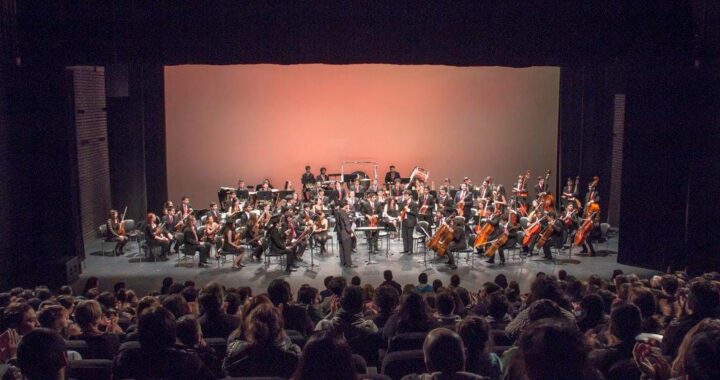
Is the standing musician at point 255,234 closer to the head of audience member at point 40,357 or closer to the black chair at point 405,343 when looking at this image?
the black chair at point 405,343

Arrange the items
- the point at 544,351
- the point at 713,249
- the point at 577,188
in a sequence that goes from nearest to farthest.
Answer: the point at 544,351, the point at 713,249, the point at 577,188

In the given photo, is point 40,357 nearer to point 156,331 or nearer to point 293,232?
point 156,331

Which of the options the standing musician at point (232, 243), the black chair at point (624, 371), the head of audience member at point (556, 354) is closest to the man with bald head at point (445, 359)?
the head of audience member at point (556, 354)

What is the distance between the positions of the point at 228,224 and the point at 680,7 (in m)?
9.04

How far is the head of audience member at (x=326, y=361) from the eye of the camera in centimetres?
306

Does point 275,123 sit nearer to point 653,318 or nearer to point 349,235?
point 349,235

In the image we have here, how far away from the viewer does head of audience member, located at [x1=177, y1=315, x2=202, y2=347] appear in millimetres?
4750

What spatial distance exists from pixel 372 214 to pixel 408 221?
0.80 metres

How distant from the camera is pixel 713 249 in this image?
12.8 m

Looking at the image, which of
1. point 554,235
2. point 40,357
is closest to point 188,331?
point 40,357

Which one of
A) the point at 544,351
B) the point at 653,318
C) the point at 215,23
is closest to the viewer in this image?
the point at 544,351

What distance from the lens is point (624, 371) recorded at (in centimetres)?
422

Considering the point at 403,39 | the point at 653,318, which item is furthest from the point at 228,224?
the point at 653,318

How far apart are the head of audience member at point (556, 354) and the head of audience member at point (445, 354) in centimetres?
61
